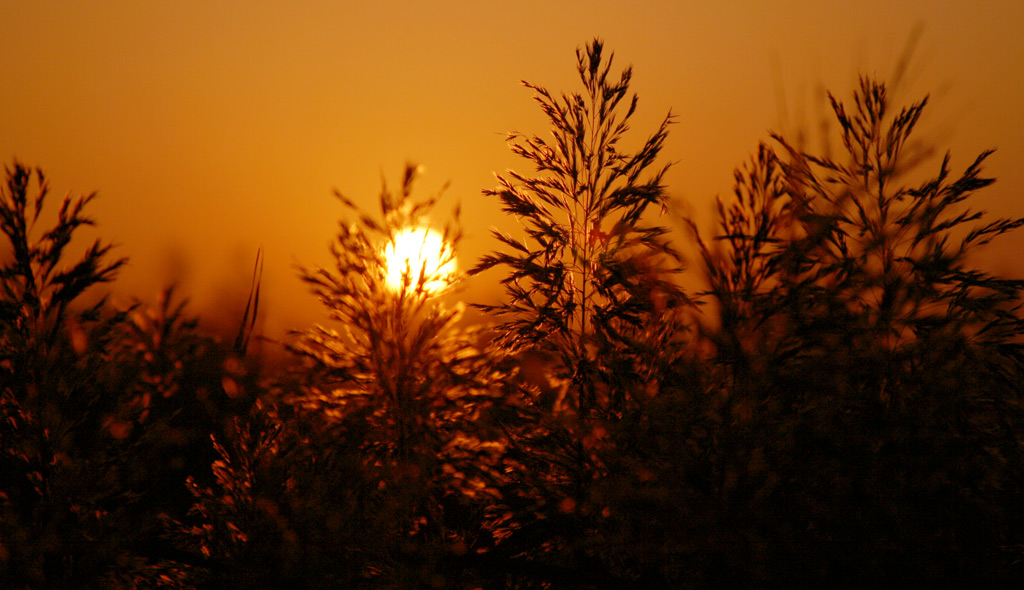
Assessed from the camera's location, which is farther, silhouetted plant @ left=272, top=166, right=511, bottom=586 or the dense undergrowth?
silhouetted plant @ left=272, top=166, right=511, bottom=586

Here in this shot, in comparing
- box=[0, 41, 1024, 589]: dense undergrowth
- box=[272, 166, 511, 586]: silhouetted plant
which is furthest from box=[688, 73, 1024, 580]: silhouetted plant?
box=[272, 166, 511, 586]: silhouetted plant

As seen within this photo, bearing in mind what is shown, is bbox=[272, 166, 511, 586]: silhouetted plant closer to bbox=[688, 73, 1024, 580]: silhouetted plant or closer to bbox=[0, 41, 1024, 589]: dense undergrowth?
bbox=[0, 41, 1024, 589]: dense undergrowth

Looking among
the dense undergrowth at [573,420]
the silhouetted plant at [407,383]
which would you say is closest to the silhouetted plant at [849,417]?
the dense undergrowth at [573,420]

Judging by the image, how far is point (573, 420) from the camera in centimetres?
880

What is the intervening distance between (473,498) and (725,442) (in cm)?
383

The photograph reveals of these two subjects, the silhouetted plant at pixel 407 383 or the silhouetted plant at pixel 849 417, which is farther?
the silhouetted plant at pixel 407 383

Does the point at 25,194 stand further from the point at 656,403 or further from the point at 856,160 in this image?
the point at 856,160

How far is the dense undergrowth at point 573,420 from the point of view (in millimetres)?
6324

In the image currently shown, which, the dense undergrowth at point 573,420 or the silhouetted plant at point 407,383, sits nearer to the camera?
the dense undergrowth at point 573,420

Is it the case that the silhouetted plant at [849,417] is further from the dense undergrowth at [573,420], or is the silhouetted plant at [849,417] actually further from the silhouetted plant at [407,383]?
the silhouetted plant at [407,383]

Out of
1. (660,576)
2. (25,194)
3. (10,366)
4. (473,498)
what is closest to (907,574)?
(660,576)

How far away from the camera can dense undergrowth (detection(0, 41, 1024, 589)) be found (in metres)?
6.32

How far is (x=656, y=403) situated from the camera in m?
6.71

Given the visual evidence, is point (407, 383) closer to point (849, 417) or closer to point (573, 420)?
point (573, 420)
